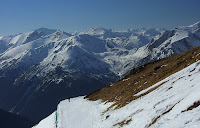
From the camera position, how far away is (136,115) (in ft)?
84.7

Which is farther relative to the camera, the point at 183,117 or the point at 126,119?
the point at 126,119

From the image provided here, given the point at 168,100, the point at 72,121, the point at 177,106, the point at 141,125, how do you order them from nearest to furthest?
1. the point at 177,106
2. the point at 141,125
3. the point at 168,100
4. the point at 72,121

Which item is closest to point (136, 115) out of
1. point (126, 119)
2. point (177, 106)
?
point (126, 119)

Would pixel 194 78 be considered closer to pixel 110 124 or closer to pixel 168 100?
pixel 168 100

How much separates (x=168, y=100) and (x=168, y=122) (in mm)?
5382

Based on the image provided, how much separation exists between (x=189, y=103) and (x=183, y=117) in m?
1.91

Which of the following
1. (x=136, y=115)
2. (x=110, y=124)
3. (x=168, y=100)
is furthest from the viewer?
(x=110, y=124)

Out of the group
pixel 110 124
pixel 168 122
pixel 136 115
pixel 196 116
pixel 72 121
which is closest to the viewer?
pixel 196 116

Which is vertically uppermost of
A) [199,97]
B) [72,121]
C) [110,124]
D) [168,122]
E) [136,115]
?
[199,97]

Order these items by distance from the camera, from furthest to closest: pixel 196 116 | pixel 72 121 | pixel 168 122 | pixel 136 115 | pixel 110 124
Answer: pixel 72 121 → pixel 110 124 → pixel 136 115 → pixel 168 122 → pixel 196 116

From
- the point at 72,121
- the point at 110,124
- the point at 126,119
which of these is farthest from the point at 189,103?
the point at 72,121

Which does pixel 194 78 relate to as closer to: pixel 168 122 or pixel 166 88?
pixel 166 88

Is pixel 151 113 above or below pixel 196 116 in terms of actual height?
below

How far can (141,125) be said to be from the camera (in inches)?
881
